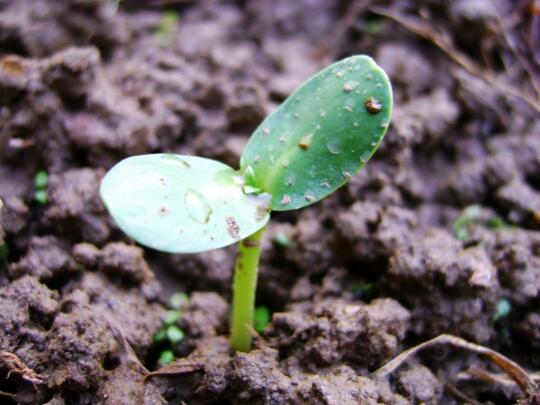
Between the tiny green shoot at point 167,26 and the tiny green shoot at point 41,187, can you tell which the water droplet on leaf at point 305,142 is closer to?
the tiny green shoot at point 41,187

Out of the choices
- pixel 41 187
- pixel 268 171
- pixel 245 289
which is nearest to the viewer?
pixel 268 171

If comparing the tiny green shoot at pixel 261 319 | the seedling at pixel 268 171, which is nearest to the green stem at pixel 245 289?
the seedling at pixel 268 171

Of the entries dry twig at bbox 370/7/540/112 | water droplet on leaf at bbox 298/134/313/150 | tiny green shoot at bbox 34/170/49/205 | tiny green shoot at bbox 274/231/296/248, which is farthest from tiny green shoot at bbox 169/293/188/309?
dry twig at bbox 370/7/540/112

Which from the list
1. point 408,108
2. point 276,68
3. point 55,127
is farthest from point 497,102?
point 55,127

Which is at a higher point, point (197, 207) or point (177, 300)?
point (197, 207)

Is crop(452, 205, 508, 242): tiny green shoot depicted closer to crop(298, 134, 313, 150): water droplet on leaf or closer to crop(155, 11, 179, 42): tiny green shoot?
crop(298, 134, 313, 150): water droplet on leaf

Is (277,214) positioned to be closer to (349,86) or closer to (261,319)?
(261,319)

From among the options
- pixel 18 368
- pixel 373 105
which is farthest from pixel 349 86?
pixel 18 368
